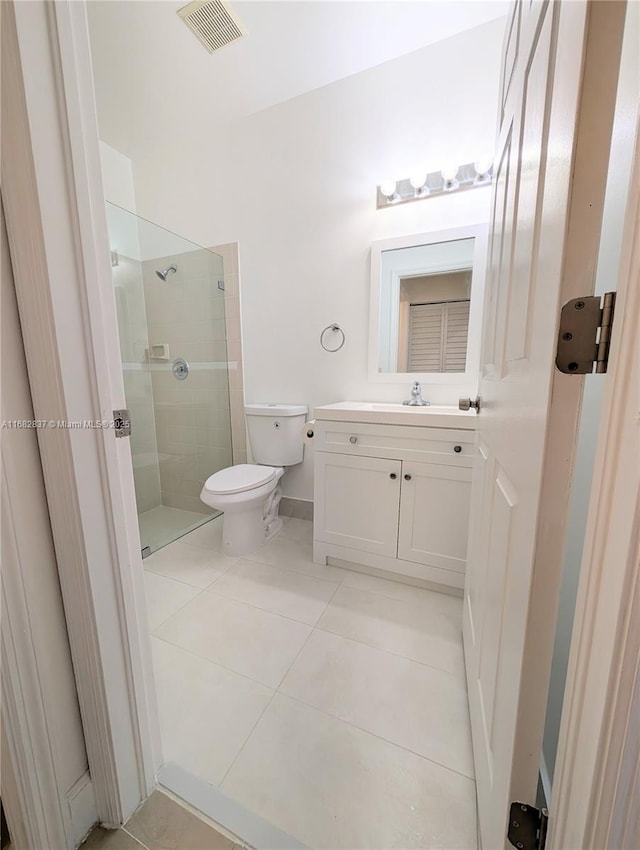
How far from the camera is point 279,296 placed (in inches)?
82.8

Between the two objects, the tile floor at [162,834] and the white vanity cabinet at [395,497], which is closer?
the tile floor at [162,834]

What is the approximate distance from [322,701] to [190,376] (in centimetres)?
198

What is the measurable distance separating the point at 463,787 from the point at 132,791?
32.1 inches

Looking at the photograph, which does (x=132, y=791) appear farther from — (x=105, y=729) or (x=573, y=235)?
(x=573, y=235)

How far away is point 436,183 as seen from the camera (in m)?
1.65

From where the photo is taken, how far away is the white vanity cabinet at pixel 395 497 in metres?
1.42

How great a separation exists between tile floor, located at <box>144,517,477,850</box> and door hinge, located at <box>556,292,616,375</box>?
1071 mm

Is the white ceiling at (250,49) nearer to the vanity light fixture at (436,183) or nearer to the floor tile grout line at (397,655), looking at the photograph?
the vanity light fixture at (436,183)

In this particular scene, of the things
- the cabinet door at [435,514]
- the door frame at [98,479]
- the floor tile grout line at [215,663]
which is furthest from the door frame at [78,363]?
the cabinet door at [435,514]

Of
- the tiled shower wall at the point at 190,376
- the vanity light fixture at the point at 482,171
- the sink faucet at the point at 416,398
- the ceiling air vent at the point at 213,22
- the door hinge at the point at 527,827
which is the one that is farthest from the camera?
the tiled shower wall at the point at 190,376

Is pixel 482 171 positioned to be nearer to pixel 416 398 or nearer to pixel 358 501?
pixel 416 398

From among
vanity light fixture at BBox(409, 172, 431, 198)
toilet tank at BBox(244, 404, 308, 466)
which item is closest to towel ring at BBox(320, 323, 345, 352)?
toilet tank at BBox(244, 404, 308, 466)

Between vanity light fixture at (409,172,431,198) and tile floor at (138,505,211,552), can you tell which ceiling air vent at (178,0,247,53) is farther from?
tile floor at (138,505,211,552)

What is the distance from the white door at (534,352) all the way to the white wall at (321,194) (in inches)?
41.7
